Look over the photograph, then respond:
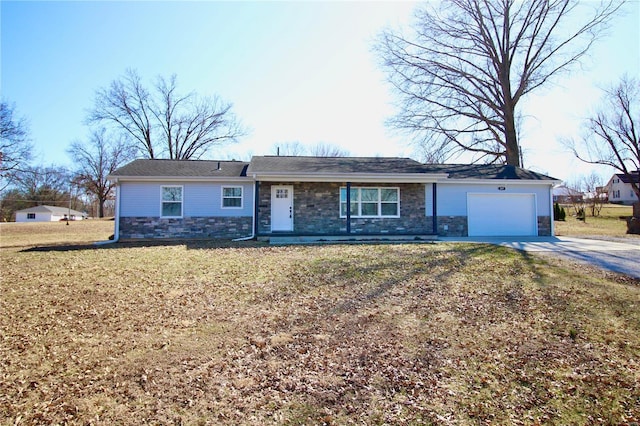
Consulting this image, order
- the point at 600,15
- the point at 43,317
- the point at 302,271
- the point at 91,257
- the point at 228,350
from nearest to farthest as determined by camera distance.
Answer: the point at 228,350 < the point at 43,317 < the point at 302,271 < the point at 91,257 < the point at 600,15

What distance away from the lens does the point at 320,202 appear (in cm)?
1441

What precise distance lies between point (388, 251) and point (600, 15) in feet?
68.6

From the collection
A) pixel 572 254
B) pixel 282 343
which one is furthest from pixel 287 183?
pixel 282 343

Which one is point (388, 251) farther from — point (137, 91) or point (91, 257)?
point (137, 91)

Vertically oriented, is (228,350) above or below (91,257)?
below

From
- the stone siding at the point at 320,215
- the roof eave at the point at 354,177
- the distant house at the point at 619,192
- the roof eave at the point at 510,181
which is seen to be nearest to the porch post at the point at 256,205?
the stone siding at the point at 320,215

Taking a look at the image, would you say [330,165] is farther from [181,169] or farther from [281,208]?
[181,169]

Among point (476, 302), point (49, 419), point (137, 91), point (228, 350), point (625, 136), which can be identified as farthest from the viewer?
point (137, 91)

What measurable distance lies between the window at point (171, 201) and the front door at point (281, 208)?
3698 mm

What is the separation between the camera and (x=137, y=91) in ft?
104

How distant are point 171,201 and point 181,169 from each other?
160 centimetres

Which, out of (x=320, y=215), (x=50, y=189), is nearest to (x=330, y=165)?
(x=320, y=215)

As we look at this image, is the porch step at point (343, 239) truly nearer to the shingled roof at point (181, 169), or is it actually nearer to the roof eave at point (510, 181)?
the roof eave at point (510, 181)

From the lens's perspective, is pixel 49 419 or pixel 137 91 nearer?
pixel 49 419
